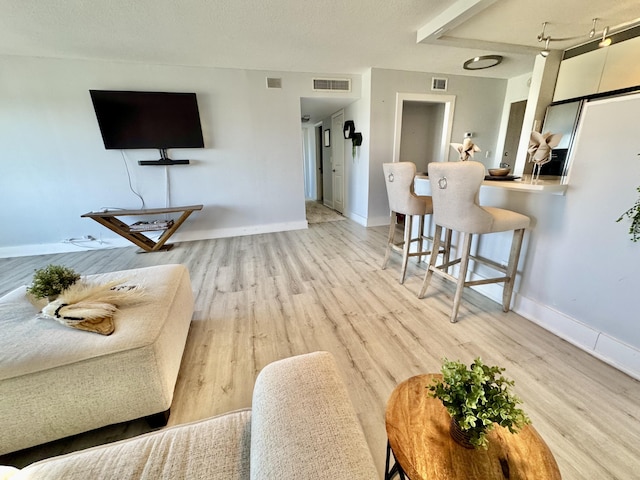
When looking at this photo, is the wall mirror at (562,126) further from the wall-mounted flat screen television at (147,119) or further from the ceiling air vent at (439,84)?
the wall-mounted flat screen television at (147,119)

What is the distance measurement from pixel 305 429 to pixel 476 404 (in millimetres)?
412

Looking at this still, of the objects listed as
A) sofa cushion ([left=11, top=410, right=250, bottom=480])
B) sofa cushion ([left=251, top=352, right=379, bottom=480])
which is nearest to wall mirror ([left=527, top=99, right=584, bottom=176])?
sofa cushion ([left=251, top=352, right=379, bottom=480])

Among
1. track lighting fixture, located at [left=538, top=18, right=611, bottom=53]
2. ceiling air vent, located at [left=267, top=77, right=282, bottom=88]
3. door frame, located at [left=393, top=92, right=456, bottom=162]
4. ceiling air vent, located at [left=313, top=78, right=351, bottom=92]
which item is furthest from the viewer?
door frame, located at [left=393, top=92, right=456, bottom=162]

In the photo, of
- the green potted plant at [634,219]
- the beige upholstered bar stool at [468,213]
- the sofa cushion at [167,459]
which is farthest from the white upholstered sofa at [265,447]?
the green potted plant at [634,219]

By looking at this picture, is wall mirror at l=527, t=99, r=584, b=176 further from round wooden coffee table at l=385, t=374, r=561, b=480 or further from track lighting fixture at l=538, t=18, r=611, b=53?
round wooden coffee table at l=385, t=374, r=561, b=480

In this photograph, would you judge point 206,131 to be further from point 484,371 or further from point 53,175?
point 484,371

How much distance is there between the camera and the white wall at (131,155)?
10.4ft

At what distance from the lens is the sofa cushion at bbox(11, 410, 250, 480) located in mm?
598

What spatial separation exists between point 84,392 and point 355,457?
111cm

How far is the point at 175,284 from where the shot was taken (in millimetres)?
1514

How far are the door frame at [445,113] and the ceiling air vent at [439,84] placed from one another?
105 millimetres

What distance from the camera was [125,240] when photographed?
3.79 meters

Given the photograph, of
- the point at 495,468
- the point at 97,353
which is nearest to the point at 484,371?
the point at 495,468

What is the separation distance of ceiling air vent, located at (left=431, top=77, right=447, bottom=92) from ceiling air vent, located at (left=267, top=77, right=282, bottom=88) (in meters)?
2.42
